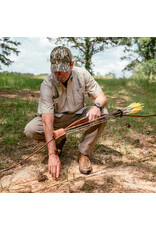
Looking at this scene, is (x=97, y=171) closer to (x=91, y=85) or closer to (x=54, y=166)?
(x=54, y=166)

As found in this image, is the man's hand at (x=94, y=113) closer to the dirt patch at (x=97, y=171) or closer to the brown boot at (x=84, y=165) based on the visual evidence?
the brown boot at (x=84, y=165)

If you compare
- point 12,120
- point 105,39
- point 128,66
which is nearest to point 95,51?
point 105,39

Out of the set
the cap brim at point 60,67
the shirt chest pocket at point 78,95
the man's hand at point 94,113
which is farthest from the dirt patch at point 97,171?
the cap brim at point 60,67

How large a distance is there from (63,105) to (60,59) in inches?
27.2

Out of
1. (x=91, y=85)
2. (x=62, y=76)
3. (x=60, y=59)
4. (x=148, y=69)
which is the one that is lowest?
(x=91, y=85)

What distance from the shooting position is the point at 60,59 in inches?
96.3

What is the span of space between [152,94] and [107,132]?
4503mm

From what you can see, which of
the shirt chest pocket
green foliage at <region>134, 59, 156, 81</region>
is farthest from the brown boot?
green foliage at <region>134, 59, 156, 81</region>

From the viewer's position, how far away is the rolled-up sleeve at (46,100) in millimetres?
2562

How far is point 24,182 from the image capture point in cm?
256

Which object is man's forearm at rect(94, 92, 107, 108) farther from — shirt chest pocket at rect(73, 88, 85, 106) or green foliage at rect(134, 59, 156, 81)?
green foliage at rect(134, 59, 156, 81)

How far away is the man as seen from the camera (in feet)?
8.12

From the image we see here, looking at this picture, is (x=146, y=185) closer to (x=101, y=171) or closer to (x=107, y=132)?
(x=101, y=171)

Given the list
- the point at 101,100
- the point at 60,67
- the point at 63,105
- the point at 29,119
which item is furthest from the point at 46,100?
the point at 29,119
